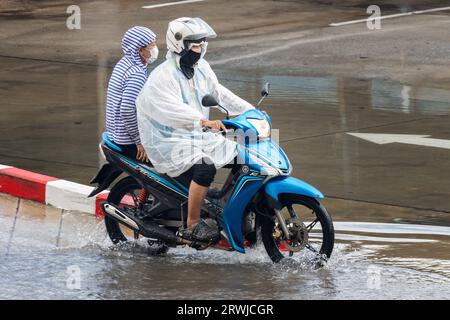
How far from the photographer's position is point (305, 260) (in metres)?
8.83

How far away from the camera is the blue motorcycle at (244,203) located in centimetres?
872

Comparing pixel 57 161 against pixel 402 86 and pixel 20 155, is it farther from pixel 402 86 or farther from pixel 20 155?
pixel 402 86

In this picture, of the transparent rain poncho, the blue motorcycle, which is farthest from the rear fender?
the transparent rain poncho

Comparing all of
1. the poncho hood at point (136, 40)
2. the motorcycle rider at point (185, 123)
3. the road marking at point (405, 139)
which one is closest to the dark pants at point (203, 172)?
the motorcycle rider at point (185, 123)

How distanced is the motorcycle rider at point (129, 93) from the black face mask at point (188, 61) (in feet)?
1.34

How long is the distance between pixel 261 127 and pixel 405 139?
461 cm

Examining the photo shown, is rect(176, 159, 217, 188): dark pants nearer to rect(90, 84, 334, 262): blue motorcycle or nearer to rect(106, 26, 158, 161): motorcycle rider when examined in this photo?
rect(90, 84, 334, 262): blue motorcycle

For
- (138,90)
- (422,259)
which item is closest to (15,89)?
(138,90)

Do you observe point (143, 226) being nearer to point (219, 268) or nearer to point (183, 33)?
point (219, 268)

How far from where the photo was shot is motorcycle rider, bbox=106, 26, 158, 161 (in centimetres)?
920

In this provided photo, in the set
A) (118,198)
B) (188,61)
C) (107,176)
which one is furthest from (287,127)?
(188,61)

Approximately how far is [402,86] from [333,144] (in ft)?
11.3

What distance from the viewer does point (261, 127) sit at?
8789 mm

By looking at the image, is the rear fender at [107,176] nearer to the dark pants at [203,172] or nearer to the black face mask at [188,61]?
the dark pants at [203,172]
